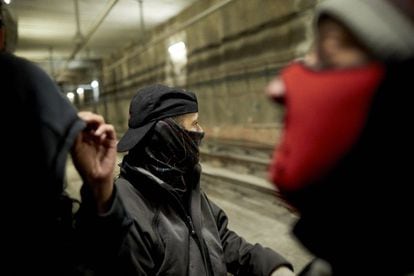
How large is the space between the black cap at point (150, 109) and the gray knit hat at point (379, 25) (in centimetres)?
152

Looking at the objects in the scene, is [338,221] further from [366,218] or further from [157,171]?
[157,171]

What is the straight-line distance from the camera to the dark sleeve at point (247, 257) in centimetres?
186

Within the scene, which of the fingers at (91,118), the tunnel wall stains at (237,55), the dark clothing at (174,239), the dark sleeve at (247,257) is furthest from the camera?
the tunnel wall stains at (237,55)

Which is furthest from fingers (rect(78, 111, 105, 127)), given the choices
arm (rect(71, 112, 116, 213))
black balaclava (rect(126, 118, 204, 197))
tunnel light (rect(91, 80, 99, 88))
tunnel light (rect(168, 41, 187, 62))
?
tunnel light (rect(91, 80, 99, 88))

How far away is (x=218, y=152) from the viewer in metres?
8.70

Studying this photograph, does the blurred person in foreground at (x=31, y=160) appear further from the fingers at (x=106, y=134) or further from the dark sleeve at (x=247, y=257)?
the dark sleeve at (x=247, y=257)

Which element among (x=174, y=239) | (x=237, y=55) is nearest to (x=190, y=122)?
(x=174, y=239)

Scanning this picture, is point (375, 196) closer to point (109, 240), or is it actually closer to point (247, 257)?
point (109, 240)

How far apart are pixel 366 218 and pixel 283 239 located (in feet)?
12.8

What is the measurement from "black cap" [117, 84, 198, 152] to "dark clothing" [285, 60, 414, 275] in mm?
1460

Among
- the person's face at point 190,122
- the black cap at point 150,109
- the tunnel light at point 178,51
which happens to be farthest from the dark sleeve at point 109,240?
the tunnel light at point 178,51

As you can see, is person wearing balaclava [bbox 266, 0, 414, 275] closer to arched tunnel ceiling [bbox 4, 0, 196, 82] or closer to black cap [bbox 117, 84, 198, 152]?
black cap [bbox 117, 84, 198, 152]

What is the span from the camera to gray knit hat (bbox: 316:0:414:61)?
484 millimetres

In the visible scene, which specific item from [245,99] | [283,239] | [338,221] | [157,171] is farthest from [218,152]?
[338,221]
